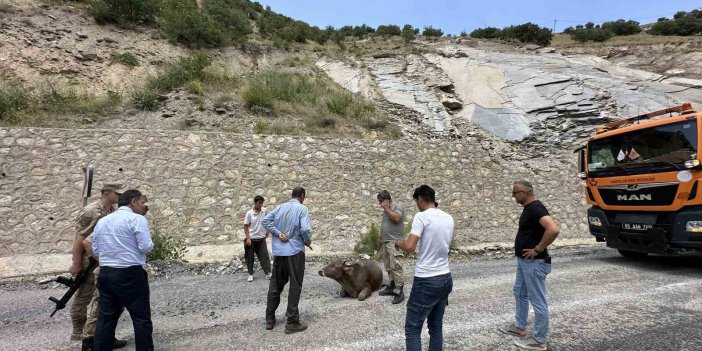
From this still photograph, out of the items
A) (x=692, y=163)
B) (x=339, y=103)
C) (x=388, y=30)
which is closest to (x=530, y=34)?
(x=388, y=30)

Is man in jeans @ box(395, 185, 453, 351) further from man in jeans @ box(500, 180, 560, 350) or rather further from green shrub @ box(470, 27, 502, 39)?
green shrub @ box(470, 27, 502, 39)

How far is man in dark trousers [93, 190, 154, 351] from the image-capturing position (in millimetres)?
3393

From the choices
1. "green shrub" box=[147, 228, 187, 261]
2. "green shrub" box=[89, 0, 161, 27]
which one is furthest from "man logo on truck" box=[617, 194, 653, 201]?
"green shrub" box=[89, 0, 161, 27]

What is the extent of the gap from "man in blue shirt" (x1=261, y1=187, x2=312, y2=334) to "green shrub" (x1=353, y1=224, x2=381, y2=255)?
5.02 m

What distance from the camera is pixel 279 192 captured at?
33.1 feet

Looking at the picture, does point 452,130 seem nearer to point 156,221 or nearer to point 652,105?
point 652,105

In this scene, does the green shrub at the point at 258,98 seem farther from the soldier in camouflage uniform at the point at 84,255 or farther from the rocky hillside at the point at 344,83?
the soldier in camouflage uniform at the point at 84,255

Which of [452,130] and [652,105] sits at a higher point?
[652,105]

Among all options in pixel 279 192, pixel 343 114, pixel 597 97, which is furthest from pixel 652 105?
pixel 279 192

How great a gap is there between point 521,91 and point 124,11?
1844cm

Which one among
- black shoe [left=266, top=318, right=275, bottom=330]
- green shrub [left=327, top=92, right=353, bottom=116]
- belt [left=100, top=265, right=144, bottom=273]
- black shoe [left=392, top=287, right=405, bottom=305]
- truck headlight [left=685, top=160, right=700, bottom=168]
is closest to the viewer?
belt [left=100, top=265, right=144, bottom=273]

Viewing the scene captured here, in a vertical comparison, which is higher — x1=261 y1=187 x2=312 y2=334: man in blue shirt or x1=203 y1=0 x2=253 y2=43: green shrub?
x1=203 y1=0 x2=253 y2=43: green shrub

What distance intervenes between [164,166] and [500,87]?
608 inches

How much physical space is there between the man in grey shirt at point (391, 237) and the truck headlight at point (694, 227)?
17.4 feet
